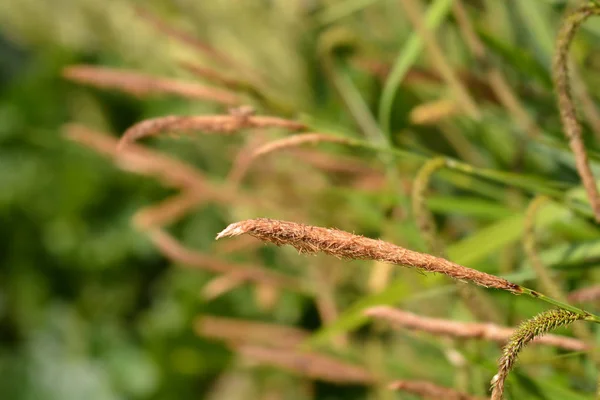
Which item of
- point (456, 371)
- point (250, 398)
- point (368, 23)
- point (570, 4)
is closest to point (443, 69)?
point (570, 4)

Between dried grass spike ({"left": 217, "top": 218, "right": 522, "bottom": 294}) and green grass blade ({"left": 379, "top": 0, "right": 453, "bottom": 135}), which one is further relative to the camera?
green grass blade ({"left": 379, "top": 0, "right": 453, "bottom": 135})

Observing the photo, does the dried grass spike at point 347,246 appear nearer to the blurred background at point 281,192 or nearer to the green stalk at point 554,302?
the green stalk at point 554,302

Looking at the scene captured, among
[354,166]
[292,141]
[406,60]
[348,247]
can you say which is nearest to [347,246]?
[348,247]

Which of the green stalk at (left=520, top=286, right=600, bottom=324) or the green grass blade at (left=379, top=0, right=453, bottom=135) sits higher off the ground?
the green grass blade at (left=379, top=0, right=453, bottom=135)

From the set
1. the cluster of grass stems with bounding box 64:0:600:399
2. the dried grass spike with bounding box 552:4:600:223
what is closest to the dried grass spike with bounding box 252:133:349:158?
the cluster of grass stems with bounding box 64:0:600:399

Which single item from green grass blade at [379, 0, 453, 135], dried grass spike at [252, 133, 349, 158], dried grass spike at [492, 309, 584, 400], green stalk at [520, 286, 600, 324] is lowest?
dried grass spike at [492, 309, 584, 400]

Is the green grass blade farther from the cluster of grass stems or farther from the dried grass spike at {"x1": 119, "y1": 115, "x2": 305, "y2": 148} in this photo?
the dried grass spike at {"x1": 119, "y1": 115, "x2": 305, "y2": 148}

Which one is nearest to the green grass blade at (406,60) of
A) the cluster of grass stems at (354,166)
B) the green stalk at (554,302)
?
the cluster of grass stems at (354,166)
